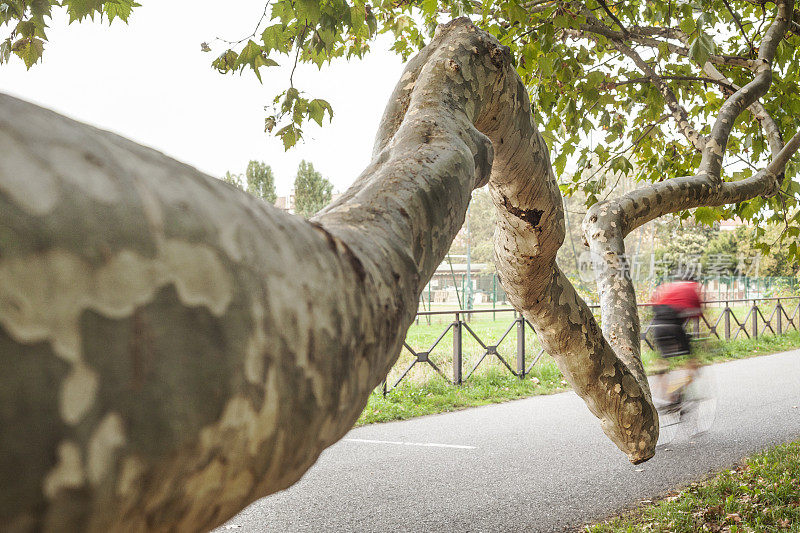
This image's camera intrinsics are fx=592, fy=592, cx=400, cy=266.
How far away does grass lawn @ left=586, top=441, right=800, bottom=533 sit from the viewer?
4145 millimetres

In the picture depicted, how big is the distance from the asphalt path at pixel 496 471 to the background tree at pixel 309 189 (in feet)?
62.9

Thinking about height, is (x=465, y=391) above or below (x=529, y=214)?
below

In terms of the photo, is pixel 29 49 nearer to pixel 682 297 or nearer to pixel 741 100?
pixel 741 100

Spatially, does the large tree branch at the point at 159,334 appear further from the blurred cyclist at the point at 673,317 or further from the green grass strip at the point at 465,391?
the green grass strip at the point at 465,391

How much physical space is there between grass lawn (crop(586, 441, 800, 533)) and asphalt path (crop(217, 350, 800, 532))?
0.30m

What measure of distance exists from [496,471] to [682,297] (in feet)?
8.56

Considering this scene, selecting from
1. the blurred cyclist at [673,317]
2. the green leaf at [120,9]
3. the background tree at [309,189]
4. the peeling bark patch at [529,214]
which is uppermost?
the background tree at [309,189]

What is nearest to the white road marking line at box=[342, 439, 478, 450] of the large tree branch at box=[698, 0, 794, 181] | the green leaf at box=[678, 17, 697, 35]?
the large tree branch at box=[698, 0, 794, 181]

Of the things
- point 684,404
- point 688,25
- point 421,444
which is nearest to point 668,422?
point 684,404

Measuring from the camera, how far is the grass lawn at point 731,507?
4145mm

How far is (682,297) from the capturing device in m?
6.10

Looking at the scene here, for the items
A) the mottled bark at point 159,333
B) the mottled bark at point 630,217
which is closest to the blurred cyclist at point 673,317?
the mottled bark at point 630,217

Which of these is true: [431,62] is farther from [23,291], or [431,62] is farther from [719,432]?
[719,432]

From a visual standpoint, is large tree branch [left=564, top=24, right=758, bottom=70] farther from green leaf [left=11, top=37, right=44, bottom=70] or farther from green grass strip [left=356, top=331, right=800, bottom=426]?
green grass strip [left=356, top=331, right=800, bottom=426]
